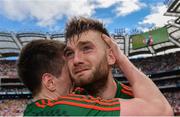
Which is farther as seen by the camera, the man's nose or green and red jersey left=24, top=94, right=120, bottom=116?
the man's nose

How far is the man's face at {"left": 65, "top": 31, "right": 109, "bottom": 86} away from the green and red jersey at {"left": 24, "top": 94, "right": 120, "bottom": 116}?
221 millimetres

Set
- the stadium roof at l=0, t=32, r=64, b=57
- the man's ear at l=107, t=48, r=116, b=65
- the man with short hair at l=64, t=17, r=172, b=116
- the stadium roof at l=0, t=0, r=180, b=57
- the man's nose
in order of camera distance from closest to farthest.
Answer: the man with short hair at l=64, t=17, r=172, b=116, the man's nose, the man's ear at l=107, t=48, r=116, b=65, the stadium roof at l=0, t=0, r=180, b=57, the stadium roof at l=0, t=32, r=64, b=57

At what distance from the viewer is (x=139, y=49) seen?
48406 millimetres

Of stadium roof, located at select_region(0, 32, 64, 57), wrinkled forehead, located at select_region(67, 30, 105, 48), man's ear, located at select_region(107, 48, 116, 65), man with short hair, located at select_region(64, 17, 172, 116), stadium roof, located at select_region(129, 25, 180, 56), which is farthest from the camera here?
stadium roof, located at select_region(0, 32, 64, 57)

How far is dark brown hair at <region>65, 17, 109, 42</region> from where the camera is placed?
302 centimetres

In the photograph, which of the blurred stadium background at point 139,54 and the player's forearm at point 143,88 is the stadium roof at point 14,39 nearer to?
the blurred stadium background at point 139,54

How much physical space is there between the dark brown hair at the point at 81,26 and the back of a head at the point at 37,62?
21cm

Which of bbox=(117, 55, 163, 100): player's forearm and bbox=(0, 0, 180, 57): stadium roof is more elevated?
bbox=(0, 0, 180, 57): stadium roof

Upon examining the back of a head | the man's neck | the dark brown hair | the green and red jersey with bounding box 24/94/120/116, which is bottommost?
the green and red jersey with bounding box 24/94/120/116

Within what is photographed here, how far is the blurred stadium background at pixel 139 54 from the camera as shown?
1785 inches

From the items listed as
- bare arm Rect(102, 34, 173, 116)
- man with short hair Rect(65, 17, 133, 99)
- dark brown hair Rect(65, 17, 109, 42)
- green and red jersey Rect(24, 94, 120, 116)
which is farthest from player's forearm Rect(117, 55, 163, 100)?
dark brown hair Rect(65, 17, 109, 42)

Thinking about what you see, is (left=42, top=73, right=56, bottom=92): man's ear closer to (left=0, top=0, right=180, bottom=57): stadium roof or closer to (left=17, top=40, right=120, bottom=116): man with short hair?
(left=17, top=40, right=120, bottom=116): man with short hair

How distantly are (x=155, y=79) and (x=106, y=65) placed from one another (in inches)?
1865

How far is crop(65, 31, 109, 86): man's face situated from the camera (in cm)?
283
